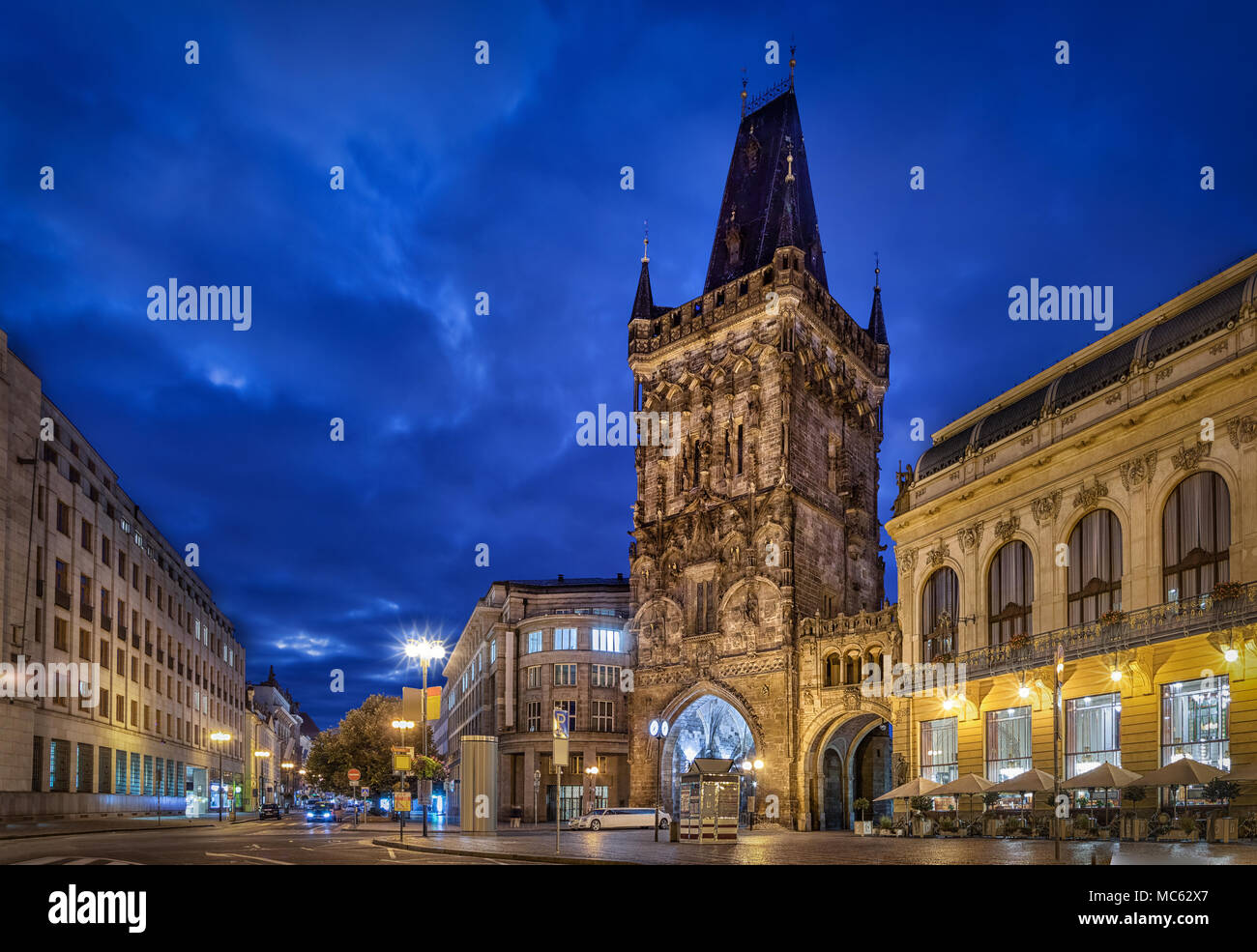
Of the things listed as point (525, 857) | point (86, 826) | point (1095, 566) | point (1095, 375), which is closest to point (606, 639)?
point (86, 826)

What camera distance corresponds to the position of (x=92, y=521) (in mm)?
54875

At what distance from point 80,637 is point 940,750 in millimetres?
41407

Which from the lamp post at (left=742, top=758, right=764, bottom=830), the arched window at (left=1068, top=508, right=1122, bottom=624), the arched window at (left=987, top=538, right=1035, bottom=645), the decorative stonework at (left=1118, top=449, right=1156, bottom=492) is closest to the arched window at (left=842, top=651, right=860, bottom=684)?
the lamp post at (left=742, top=758, right=764, bottom=830)

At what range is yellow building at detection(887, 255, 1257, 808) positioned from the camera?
103 ft

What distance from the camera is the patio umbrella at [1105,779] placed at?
1212 inches

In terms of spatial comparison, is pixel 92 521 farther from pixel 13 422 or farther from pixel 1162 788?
pixel 1162 788

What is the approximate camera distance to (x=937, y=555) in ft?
152

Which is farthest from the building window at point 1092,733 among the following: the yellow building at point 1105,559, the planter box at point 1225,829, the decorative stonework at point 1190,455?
the decorative stonework at point 1190,455

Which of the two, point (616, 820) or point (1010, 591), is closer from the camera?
point (1010, 591)

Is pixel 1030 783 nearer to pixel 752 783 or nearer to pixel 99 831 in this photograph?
pixel 752 783

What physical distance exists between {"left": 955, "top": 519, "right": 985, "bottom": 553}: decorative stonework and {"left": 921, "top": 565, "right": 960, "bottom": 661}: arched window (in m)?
1.73

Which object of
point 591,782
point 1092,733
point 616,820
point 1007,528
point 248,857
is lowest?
point 591,782
